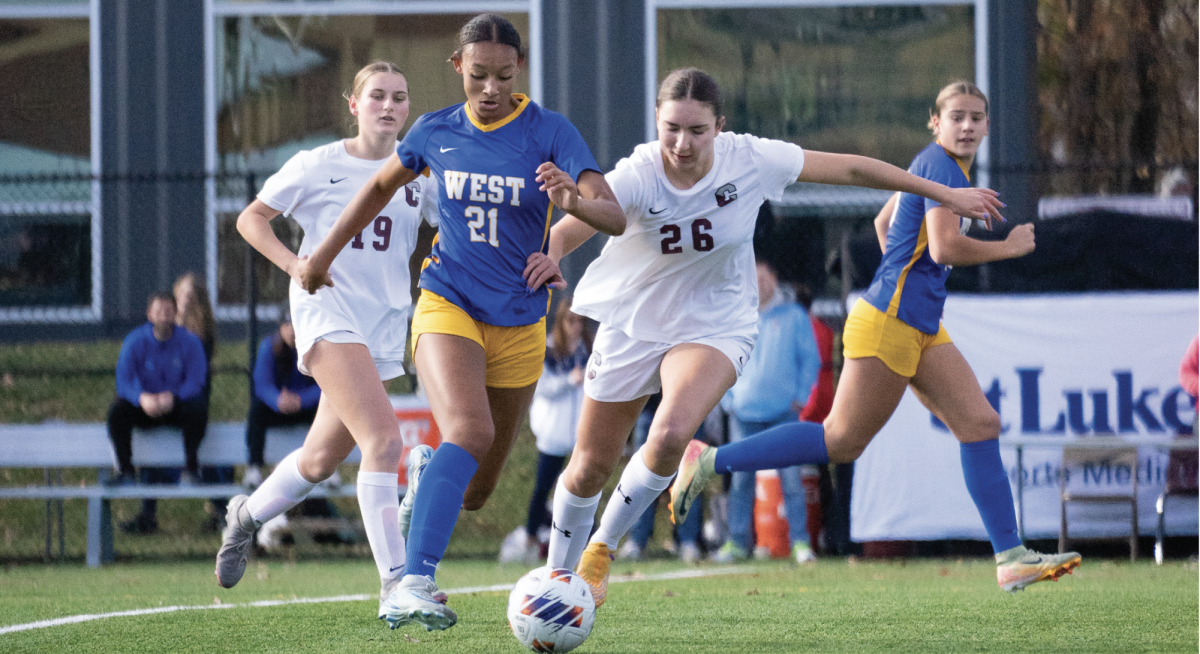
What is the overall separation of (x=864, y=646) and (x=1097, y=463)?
4997 mm

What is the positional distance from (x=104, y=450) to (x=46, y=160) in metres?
5.06

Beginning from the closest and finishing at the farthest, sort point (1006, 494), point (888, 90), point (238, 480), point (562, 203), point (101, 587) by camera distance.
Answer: point (562, 203) → point (1006, 494) → point (101, 587) → point (238, 480) → point (888, 90)

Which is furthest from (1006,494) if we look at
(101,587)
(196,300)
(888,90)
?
(888,90)

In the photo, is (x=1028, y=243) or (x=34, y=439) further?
(x=34, y=439)

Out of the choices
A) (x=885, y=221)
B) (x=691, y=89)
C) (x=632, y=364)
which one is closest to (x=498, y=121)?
(x=691, y=89)

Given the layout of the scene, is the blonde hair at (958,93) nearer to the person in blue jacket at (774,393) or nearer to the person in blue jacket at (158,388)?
the person in blue jacket at (774,393)

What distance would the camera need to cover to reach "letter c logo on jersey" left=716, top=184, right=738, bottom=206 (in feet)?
17.5

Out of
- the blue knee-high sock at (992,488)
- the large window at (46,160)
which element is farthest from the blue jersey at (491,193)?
the large window at (46,160)

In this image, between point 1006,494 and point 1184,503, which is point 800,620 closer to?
point 1006,494

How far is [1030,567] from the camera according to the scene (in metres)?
5.57

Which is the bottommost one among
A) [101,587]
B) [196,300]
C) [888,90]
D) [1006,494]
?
[101,587]

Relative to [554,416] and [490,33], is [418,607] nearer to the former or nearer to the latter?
[490,33]

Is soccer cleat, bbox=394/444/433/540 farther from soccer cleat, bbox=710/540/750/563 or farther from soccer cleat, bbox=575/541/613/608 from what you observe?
soccer cleat, bbox=710/540/750/563

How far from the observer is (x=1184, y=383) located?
868 centimetres
